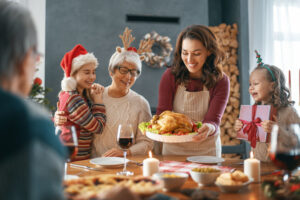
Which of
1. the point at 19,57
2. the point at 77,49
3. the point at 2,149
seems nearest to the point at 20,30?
the point at 19,57

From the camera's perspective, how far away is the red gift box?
211cm

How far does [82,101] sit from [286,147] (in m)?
1.77

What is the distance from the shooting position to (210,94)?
2.48 meters

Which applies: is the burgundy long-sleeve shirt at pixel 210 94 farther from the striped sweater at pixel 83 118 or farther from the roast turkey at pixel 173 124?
the striped sweater at pixel 83 118

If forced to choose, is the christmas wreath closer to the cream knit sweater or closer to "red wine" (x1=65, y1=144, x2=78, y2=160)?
the cream knit sweater

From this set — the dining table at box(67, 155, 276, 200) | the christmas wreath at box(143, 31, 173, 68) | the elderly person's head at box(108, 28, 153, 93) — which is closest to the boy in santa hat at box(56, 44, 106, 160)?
the elderly person's head at box(108, 28, 153, 93)

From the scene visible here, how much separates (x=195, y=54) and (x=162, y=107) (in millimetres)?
497

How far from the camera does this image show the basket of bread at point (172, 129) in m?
1.98

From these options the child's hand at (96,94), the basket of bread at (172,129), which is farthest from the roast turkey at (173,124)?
the child's hand at (96,94)

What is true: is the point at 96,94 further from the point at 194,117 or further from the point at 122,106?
the point at 194,117

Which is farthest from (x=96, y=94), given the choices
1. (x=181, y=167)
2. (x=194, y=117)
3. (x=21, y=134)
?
(x=21, y=134)

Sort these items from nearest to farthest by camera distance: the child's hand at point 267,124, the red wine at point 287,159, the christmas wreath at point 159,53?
the red wine at point 287,159, the child's hand at point 267,124, the christmas wreath at point 159,53

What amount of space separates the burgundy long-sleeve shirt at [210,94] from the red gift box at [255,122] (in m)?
0.23

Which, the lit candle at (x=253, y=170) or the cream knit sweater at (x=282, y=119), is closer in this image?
the lit candle at (x=253, y=170)
